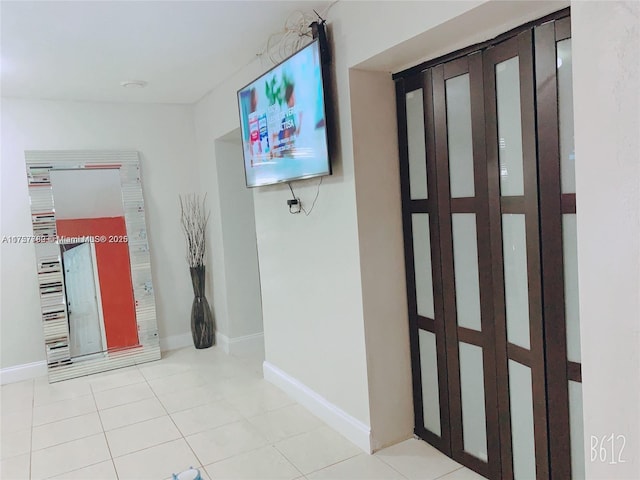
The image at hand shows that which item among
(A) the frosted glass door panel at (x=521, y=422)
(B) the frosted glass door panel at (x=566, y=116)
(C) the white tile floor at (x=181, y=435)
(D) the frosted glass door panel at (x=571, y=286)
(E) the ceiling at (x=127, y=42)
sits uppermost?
(E) the ceiling at (x=127, y=42)

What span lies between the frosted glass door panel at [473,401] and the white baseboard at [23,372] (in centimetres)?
366

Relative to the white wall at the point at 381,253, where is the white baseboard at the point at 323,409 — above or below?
below

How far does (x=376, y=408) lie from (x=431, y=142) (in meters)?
1.43

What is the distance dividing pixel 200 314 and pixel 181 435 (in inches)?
73.7

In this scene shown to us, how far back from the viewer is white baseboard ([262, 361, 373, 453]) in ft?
8.59

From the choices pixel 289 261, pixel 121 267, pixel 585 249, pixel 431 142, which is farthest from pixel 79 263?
pixel 585 249

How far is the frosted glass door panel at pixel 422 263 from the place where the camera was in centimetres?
250

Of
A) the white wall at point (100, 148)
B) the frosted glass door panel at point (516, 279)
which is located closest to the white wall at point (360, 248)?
the frosted glass door panel at point (516, 279)

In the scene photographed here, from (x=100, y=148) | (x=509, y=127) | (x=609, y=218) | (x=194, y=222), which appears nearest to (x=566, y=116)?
(x=509, y=127)

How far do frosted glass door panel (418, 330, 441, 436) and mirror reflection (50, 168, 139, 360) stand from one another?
293 cm

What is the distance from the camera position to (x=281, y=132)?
287cm

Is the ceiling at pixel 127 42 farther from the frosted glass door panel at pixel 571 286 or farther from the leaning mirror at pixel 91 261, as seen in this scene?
the frosted glass door panel at pixel 571 286

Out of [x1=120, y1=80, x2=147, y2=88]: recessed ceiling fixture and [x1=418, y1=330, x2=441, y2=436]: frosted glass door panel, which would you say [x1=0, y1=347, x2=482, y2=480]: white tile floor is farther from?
[x1=120, y1=80, x2=147, y2=88]: recessed ceiling fixture

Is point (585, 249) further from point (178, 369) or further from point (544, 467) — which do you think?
point (178, 369)
